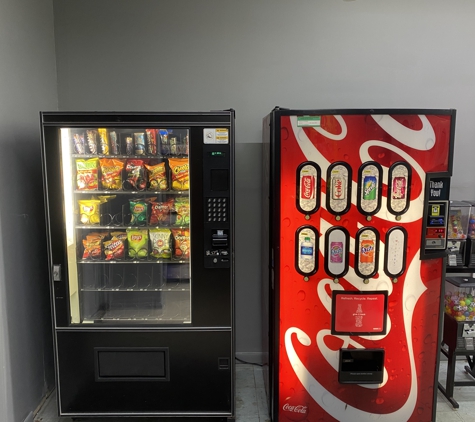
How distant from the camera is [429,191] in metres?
1.98

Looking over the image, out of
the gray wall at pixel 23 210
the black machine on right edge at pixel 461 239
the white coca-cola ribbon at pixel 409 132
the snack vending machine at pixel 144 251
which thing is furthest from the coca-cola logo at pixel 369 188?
the gray wall at pixel 23 210

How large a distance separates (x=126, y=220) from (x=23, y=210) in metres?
0.59

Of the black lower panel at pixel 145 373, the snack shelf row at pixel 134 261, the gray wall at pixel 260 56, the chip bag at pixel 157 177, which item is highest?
the gray wall at pixel 260 56

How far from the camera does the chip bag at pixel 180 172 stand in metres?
2.13

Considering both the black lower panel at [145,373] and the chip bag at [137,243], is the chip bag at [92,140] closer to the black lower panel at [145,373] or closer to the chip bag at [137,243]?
the chip bag at [137,243]

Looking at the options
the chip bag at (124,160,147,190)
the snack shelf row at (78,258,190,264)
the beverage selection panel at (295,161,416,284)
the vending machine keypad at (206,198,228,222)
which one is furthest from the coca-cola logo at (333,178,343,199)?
the chip bag at (124,160,147,190)

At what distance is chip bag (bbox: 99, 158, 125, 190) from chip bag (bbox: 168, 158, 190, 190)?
1.05 feet

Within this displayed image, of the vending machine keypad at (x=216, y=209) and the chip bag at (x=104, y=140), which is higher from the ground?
the chip bag at (x=104, y=140)

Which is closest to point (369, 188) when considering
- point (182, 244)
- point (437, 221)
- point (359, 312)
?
point (437, 221)

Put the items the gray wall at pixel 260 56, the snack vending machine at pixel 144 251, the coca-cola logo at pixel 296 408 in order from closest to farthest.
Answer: the snack vending machine at pixel 144 251
the coca-cola logo at pixel 296 408
the gray wall at pixel 260 56

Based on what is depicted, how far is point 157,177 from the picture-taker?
2.18 m

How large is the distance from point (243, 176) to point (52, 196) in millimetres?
1265

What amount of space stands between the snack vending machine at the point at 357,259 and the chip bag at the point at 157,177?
2.02 feet

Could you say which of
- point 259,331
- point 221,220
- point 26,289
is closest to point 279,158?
point 221,220
